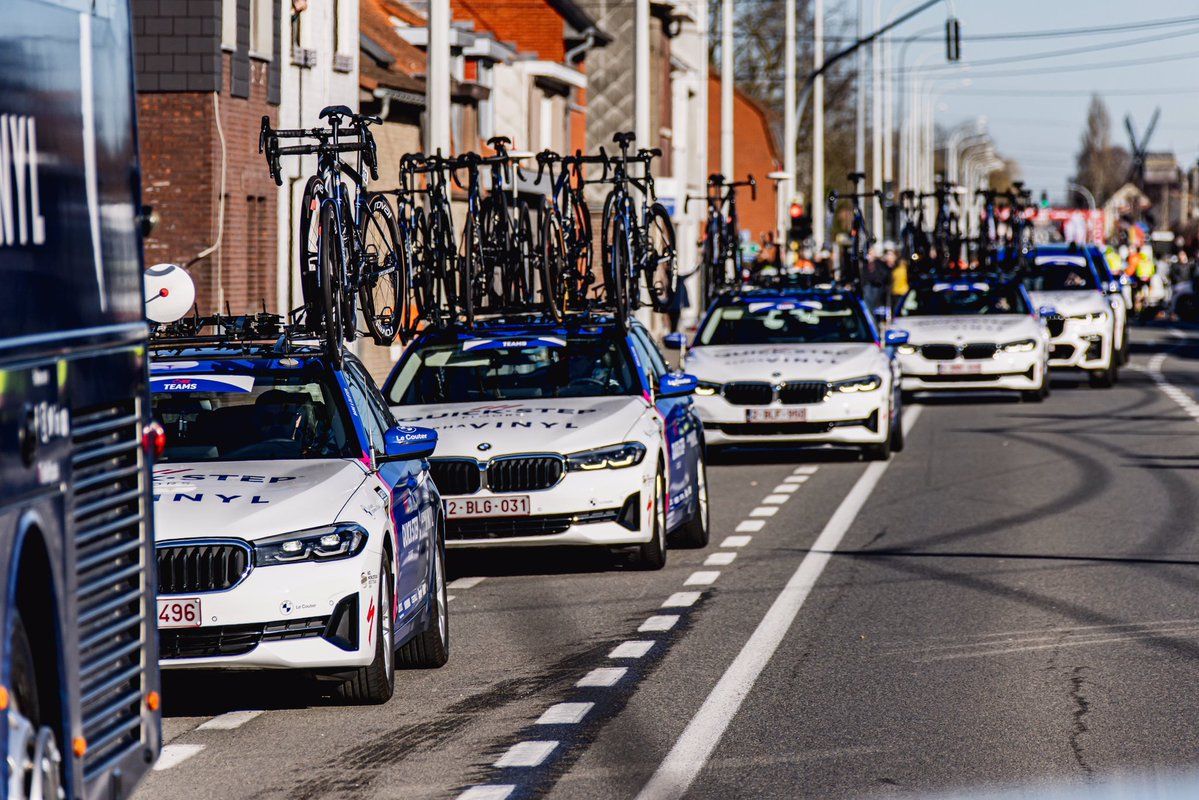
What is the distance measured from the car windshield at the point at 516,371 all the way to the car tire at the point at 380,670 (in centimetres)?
538

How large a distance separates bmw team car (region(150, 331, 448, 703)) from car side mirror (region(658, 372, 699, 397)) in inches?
167

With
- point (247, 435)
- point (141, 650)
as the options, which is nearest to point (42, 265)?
point (141, 650)

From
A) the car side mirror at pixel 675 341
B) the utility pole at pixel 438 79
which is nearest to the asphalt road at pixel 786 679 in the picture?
the car side mirror at pixel 675 341

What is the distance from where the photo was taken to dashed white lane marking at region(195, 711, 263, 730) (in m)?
9.75

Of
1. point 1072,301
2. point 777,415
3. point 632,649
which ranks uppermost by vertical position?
point 1072,301

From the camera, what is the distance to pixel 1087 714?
9.66 m

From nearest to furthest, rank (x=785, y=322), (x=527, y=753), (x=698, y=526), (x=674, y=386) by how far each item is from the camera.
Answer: (x=527, y=753), (x=674, y=386), (x=698, y=526), (x=785, y=322)

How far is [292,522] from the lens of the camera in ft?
31.8

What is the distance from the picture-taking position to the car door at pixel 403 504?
→ 10.4m

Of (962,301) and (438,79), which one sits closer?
(438,79)

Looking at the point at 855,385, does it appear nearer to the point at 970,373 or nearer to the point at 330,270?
the point at 970,373

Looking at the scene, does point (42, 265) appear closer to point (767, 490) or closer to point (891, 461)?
point (767, 490)

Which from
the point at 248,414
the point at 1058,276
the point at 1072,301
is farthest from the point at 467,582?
the point at 1058,276

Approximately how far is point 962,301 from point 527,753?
23798 millimetres
